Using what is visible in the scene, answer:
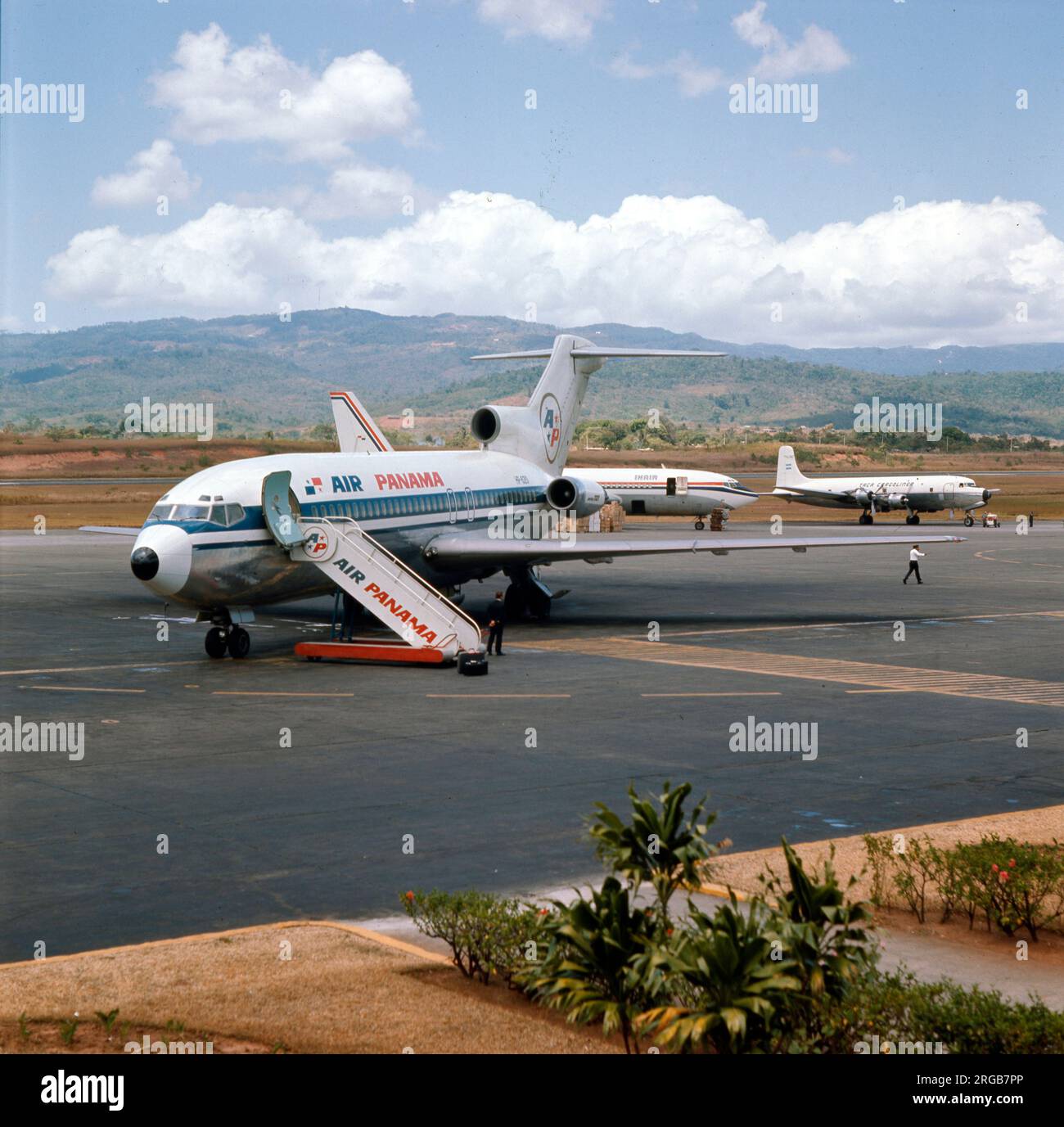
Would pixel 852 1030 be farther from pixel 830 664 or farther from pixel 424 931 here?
pixel 830 664

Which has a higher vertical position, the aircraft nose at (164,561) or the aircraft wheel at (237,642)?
the aircraft nose at (164,561)

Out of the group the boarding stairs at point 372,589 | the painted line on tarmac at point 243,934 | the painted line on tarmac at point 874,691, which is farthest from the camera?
the boarding stairs at point 372,589

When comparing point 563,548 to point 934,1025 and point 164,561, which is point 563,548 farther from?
point 934,1025

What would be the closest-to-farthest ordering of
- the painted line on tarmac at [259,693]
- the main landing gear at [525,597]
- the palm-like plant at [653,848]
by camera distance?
the palm-like plant at [653,848] → the painted line on tarmac at [259,693] → the main landing gear at [525,597]

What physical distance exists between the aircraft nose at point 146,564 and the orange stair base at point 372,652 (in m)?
4.37

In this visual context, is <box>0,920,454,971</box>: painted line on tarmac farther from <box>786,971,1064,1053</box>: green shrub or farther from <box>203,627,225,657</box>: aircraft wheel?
<box>203,627,225,657</box>: aircraft wheel

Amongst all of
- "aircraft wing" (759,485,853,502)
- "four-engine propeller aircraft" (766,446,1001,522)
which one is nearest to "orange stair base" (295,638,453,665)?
"four-engine propeller aircraft" (766,446,1001,522)

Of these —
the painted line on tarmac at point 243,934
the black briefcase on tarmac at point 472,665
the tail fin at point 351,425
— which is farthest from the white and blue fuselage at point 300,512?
the painted line on tarmac at point 243,934

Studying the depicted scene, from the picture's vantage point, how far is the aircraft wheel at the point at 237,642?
34.0 metres

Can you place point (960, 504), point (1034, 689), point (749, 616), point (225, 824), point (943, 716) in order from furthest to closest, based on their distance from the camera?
point (960, 504), point (749, 616), point (1034, 689), point (943, 716), point (225, 824)

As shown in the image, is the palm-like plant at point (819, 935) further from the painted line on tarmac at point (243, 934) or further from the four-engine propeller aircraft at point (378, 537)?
the four-engine propeller aircraft at point (378, 537)

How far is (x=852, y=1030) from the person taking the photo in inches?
385

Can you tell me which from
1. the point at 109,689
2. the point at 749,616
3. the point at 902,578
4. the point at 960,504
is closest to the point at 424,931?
the point at 109,689
